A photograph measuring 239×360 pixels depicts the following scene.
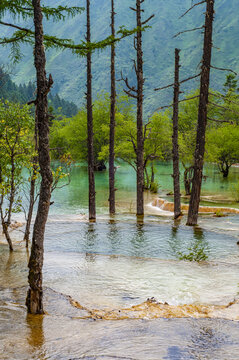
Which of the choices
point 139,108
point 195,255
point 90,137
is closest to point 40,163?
point 195,255

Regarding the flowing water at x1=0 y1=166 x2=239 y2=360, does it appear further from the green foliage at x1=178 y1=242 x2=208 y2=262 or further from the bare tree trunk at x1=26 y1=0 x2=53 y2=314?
the bare tree trunk at x1=26 y1=0 x2=53 y2=314

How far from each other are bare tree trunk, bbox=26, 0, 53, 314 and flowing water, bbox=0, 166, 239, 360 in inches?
18.8

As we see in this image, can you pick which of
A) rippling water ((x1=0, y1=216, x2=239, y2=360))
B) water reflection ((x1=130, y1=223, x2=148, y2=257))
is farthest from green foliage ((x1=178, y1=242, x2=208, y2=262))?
water reflection ((x1=130, y1=223, x2=148, y2=257))

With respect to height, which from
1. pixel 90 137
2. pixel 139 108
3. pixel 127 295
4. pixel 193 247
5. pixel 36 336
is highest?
pixel 139 108

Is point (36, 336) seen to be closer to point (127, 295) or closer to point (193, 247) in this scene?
point (127, 295)

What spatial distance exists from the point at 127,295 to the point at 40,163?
397cm

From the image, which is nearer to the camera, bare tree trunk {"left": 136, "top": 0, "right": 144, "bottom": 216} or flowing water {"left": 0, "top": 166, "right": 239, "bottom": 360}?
flowing water {"left": 0, "top": 166, "right": 239, "bottom": 360}

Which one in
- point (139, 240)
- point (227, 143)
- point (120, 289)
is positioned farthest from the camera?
point (227, 143)

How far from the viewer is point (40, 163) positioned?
6.96 m

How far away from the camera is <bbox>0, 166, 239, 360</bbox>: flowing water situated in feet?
18.9

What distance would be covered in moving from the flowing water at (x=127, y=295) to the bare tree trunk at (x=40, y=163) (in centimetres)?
48

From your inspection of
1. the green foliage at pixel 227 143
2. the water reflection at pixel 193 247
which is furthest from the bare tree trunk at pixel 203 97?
the green foliage at pixel 227 143

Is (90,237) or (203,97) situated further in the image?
(90,237)

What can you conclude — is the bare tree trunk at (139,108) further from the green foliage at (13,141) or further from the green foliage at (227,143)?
the green foliage at (227,143)
